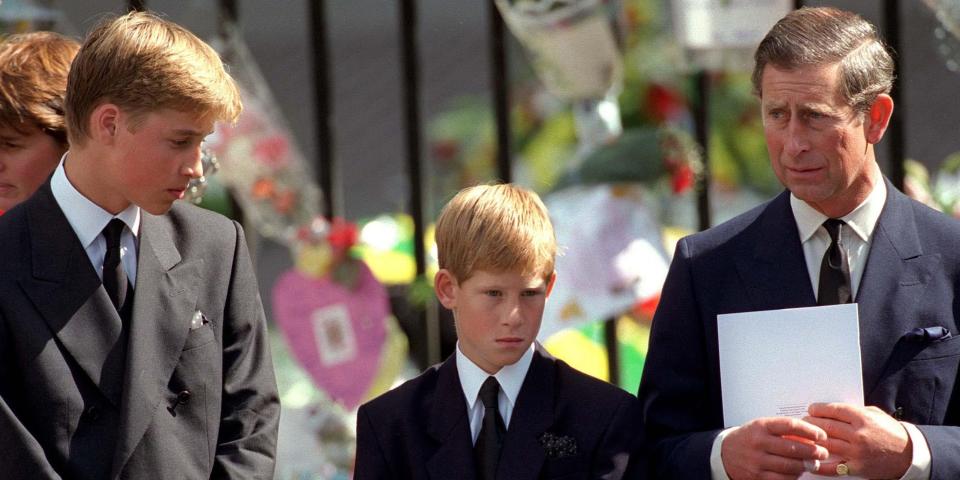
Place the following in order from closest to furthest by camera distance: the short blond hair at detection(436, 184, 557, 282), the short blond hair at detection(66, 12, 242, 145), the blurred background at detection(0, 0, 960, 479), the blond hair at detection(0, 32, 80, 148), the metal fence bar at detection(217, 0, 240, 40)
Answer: the short blond hair at detection(66, 12, 242, 145) < the short blond hair at detection(436, 184, 557, 282) < the blond hair at detection(0, 32, 80, 148) < the blurred background at detection(0, 0, 960, 479) < the metal fence bar at detection(217, 0, 240, 40)

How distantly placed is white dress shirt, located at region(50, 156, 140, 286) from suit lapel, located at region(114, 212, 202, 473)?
38 mm

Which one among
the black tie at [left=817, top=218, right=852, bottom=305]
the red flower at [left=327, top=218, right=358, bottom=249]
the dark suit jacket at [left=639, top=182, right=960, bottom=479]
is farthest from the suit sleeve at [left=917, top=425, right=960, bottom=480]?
the red flower at [left=327, top=218, right=358, bottom=249]

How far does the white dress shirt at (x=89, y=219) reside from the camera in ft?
7.86

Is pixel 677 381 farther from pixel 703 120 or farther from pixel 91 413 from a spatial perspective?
pixel 703 120

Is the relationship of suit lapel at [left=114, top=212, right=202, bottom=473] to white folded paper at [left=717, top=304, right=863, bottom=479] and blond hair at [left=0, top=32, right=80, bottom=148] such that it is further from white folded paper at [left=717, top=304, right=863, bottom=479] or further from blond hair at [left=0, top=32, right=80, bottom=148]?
white folded paper at [left=717, top=304, right=863, bottom=479]

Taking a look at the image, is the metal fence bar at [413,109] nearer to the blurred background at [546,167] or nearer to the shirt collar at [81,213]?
the blurred background at [546,167]

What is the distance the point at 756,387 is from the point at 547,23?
1779mm

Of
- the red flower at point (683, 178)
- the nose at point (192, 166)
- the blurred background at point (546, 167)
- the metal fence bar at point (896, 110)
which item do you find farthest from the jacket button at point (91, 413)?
the metal fence bar at point (896, 110)

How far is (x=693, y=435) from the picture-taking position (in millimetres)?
2340

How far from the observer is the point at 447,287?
2.54 meters

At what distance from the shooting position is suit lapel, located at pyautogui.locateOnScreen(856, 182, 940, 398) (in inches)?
89.8

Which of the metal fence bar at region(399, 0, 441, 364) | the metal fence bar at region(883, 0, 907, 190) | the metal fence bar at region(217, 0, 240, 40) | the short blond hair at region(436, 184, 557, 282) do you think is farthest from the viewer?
the metal fence bar at region(217, 0, 240, 40)

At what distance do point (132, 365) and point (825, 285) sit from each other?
1184 millimetres

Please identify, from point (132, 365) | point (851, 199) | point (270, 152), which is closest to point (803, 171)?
point (851, 199)
